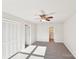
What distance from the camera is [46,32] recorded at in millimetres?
9953

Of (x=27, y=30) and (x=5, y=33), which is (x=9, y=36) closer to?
(x=5, y=33)

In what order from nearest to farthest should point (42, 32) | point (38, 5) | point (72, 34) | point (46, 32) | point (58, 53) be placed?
1. point (38, 5)
2. point (72, 34)
3. point (58, 53)
4. point (46, 32)
5. point (42, 32)

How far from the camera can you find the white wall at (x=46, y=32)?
941cm

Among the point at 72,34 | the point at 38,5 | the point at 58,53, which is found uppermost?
the point at 38,5

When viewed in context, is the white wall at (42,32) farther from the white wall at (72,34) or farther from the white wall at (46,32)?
the white wall at (72,34)

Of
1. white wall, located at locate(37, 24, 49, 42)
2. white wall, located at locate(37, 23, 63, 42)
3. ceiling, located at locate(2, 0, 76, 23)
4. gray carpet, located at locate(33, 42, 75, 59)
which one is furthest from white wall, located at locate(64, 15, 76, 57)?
white wall, located at locate(37, 24, 49, 42)

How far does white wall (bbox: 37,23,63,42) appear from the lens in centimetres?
941

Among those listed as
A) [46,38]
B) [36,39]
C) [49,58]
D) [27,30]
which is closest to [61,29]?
[46,38]

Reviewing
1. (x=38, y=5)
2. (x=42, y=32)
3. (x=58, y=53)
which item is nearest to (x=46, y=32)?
(x=42, y=32)

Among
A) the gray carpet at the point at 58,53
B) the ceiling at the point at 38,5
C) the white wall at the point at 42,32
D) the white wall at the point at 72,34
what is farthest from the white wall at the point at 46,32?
the ceiling at the point at 38,5

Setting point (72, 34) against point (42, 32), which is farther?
point (42, 32)

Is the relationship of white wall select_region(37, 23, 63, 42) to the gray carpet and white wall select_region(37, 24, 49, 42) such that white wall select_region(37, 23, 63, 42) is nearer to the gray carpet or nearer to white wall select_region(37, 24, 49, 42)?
white wall select_region(37, 24, 49, 42)

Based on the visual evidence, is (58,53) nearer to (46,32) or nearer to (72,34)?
(72,34)

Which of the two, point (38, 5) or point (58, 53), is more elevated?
point (38, 5)
